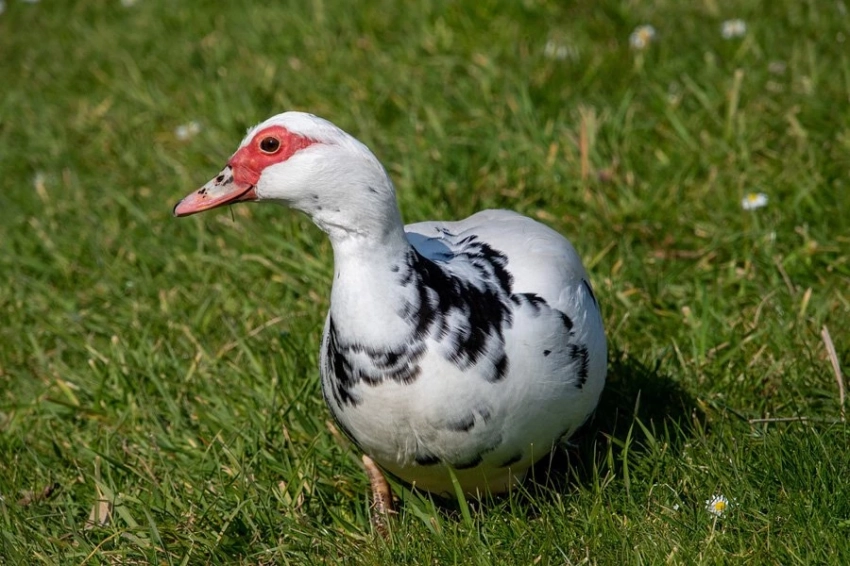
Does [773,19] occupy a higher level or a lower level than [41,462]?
higher

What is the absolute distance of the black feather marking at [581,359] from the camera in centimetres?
327

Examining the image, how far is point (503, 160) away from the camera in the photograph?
17.3 ft

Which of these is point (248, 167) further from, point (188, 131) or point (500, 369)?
point (188, 131)

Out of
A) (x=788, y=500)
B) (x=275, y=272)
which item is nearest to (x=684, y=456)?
(x=788, y=500)

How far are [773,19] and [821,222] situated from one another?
1604mm

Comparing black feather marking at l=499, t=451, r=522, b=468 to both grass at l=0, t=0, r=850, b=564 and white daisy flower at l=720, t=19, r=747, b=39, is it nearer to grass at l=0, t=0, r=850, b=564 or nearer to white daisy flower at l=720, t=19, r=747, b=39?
grass at l=0, t=0, r=850, b=564

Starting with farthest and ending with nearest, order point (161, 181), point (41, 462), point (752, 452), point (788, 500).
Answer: point (161, 181), point (41, 462), point (752, 452), point (788, 500)

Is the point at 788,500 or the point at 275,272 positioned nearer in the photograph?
the point at 788,500

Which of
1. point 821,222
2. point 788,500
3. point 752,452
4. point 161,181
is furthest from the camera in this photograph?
point 161,181

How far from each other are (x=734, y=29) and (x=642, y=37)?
46cm

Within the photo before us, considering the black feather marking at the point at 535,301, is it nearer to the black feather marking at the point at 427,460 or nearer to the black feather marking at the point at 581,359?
the black feather marking at the point at 581,359

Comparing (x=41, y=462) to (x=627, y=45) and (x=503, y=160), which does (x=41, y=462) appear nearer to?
(x=503, y=160)

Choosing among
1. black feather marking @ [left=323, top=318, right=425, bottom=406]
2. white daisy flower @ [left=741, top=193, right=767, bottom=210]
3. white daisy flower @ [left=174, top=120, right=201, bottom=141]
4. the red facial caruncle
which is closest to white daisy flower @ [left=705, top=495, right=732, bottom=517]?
black feather marking @ [left=323, top=318, right=425, bottom=406]

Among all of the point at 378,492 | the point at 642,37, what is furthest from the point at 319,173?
the point at 642,37
